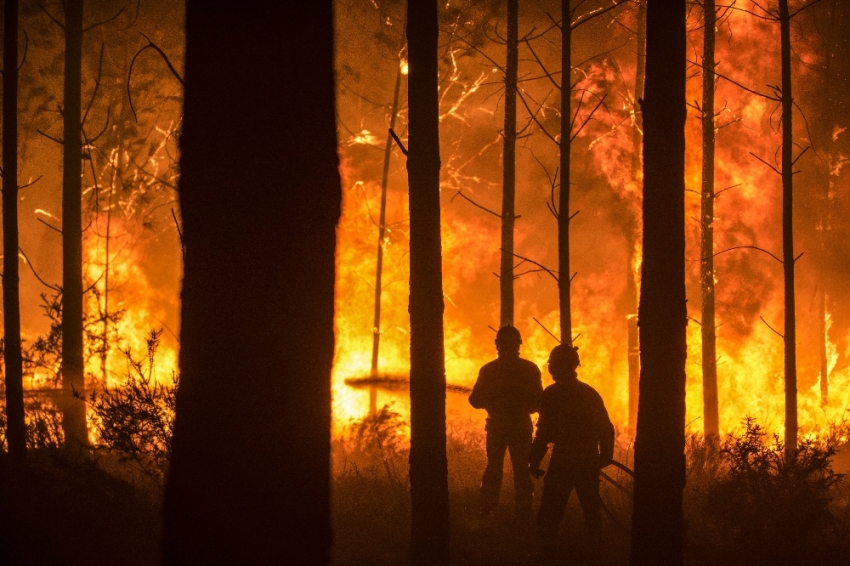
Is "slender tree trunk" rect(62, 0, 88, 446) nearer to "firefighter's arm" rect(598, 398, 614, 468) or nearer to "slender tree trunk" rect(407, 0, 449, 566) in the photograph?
"slender tree trunk" rect(407, 0, 449, 566)

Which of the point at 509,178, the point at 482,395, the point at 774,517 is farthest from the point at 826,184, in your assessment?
the point at 482,395

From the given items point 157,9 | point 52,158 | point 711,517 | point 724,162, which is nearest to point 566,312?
point 711,517

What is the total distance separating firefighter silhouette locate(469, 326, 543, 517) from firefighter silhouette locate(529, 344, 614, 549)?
982 millimetres

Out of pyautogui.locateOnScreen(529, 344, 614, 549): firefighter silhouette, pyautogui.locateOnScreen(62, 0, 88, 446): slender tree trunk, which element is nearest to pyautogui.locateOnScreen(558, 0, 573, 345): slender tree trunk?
pyautogui.locateOnScreen(529, 344, 614, 549): firefighter silhouette

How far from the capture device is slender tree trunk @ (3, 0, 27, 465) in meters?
7.77

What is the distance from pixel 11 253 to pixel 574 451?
6957 mm

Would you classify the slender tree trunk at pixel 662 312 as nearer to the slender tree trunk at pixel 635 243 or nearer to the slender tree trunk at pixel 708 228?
the slender tree trunk at pixel 708 228

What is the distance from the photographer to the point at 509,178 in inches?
438

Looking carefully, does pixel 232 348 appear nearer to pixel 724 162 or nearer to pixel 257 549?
pixel 257 549

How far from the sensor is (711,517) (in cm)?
703

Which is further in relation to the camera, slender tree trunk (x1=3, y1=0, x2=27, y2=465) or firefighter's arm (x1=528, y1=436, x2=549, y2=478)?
slender tree trunk (x1=3, y1=0, x2=27, y2=465)

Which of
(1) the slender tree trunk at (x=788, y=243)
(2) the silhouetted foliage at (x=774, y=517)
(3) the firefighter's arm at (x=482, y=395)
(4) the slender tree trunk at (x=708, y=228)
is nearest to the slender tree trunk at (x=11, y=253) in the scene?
(3) the firefighter's arm at (x=482, y=395)

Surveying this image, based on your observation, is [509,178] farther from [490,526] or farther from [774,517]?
[774,517]

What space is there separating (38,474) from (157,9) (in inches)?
764
